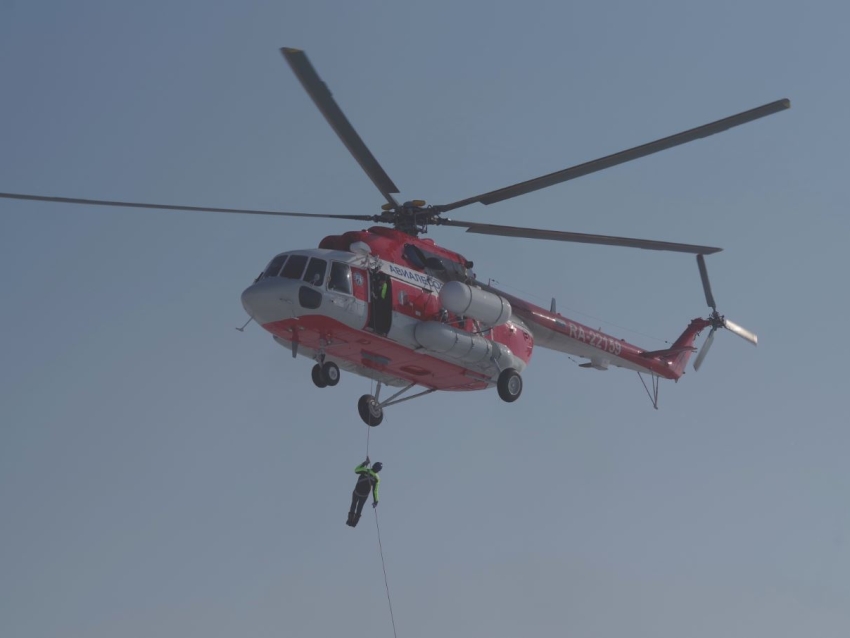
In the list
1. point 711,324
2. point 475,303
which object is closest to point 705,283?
point 711,324

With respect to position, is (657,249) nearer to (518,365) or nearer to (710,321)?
(518,365)

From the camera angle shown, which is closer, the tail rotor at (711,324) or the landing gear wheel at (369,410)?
the landing gear wheel at (369,410)

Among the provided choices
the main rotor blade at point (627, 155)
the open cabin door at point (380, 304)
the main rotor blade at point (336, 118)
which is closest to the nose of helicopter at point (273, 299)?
the open cabin door at point (380, 304)

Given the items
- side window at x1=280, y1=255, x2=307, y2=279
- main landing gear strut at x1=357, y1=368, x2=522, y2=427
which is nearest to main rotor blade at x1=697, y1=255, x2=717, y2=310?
main landing gear strut at x1=357, y1=368, x2=522, y2=427

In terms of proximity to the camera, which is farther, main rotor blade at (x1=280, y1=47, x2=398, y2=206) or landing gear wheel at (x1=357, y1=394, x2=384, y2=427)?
landing gear wheel at (x1=357, y1=394, x2=384, y2=427)

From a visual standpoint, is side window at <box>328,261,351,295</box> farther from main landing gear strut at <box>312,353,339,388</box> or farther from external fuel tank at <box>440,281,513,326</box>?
external fuel tank at <box>440,281,513,326</box>

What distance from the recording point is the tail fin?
28484mm

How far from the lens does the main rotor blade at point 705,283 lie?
93.7ft

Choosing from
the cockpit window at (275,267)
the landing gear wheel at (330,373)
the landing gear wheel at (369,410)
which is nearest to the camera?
the cockpit window at (275,267)

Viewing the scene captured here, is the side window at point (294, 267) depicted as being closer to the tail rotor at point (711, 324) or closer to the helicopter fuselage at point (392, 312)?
the helicopter fuselage at point (392, 312)

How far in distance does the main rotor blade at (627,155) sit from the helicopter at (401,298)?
2cm

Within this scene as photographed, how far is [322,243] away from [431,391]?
12.6 feet

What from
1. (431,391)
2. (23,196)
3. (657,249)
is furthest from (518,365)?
(23,196)

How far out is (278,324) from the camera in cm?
2184
